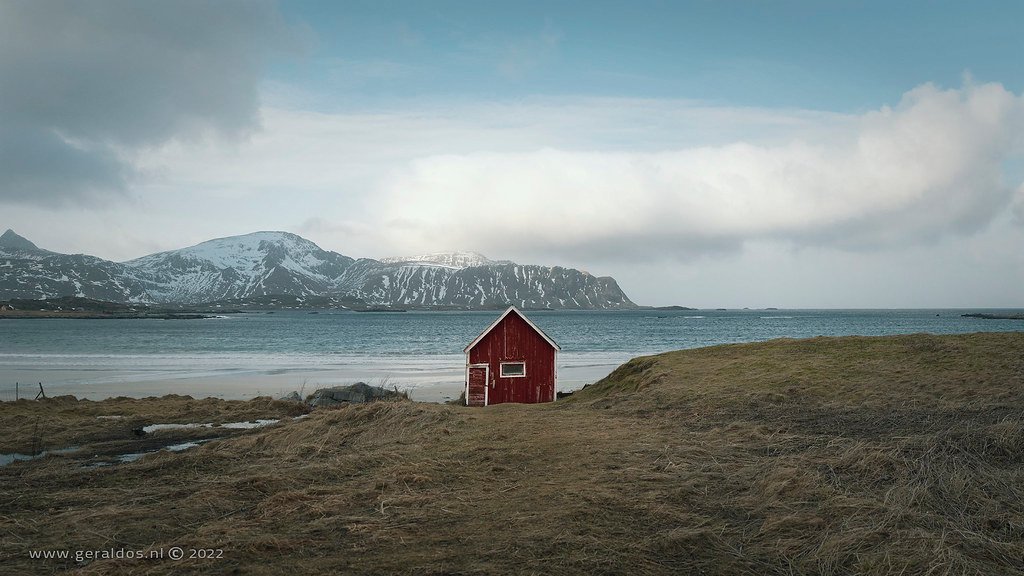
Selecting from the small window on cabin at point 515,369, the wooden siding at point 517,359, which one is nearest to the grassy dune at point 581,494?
the wooden siding at point 517,359

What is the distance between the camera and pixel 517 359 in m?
36.8

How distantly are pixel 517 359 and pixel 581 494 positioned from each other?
82.5 feet

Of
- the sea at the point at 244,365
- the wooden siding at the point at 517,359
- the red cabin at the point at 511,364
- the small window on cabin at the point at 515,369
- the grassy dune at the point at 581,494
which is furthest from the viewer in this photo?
the sea at the point at 244,365

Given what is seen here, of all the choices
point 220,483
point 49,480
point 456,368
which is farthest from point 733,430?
point 456,368

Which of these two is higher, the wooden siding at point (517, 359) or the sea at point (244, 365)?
the wooden siding at point (517, 359)

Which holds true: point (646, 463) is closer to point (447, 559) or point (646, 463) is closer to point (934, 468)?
point (934, 468)

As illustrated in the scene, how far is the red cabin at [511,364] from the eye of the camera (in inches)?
1430

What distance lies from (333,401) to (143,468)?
2039 cm

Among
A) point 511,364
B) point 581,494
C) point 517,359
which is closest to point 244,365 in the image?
point 511,364

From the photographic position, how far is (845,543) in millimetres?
8953

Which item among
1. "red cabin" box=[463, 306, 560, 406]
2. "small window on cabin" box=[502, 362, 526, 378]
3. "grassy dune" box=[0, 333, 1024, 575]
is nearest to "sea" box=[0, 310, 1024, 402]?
"red cabin" box=[463, 306, 560, 406]

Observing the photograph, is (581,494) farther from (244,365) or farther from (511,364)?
(244,365)

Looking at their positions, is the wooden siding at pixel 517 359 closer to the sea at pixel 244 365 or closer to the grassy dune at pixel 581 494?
the sea at pixel 244 365

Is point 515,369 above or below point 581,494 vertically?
below
